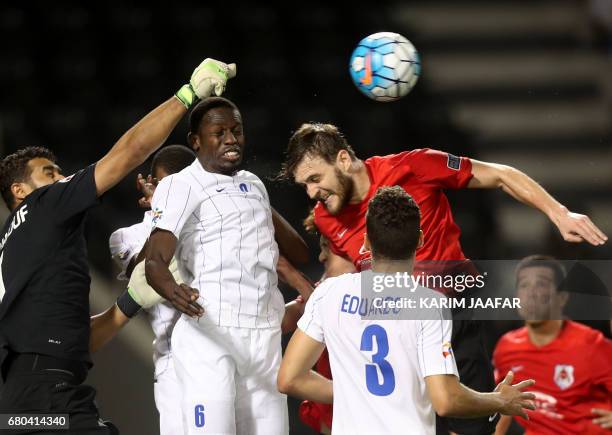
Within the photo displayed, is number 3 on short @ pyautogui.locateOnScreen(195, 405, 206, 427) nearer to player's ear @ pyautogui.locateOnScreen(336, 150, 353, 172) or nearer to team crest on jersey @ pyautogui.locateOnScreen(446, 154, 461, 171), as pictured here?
player's ear @ pyautogui.locateOnScreen(336, 150, 353, 172)

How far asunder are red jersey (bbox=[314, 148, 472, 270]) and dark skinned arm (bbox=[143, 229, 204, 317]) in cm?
78

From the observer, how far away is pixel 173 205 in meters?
3.39

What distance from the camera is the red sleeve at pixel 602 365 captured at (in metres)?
4.36

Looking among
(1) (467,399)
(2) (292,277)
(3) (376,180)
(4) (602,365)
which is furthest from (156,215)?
(4) (602,365)

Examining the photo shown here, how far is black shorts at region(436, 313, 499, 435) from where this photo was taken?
3.75 meters

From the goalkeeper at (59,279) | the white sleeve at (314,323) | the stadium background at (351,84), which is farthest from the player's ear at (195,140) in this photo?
the stadium background at (351,84)

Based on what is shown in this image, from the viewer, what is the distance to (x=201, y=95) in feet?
11.3

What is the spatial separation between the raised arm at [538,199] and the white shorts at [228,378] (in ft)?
3.48

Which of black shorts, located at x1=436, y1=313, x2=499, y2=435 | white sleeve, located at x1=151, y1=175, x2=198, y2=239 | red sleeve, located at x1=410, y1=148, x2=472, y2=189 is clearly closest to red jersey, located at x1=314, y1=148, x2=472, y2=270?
red sleeve, located at x1=410, y1=148, x2=472, y2=189

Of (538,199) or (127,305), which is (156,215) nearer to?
(127,305)

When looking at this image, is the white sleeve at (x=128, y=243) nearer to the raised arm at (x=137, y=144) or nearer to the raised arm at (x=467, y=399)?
the raised arm at (x=137, y=144)

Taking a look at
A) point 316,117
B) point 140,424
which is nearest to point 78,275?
point 140,424

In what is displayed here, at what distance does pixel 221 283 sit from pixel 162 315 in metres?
0.59

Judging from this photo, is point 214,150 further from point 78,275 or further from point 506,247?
point 506,247
